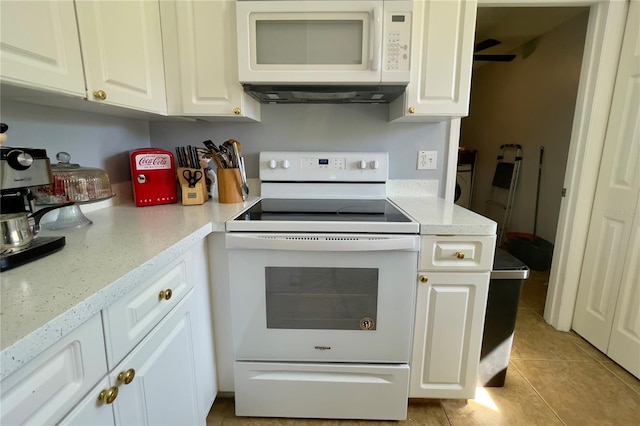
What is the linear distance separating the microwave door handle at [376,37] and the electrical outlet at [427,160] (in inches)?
26.2

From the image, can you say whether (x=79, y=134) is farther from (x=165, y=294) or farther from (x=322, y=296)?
(x=322, y=296)

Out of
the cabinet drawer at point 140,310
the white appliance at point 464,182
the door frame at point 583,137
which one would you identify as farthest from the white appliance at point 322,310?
the white appliance at point 464,182

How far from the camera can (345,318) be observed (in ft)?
4.15

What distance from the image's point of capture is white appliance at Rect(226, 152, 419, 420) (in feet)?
3.87

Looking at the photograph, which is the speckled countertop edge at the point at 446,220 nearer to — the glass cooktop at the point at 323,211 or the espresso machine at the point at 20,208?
the glass cooktop at the point at 323,211

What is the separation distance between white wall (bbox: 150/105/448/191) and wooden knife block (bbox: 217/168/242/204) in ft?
0.99

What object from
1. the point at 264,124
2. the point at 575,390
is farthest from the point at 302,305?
the point at 575,390

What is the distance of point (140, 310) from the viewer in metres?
0.77

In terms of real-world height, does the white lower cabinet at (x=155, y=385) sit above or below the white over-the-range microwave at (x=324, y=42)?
below

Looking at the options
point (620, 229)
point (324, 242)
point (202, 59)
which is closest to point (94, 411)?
point (324, 242)

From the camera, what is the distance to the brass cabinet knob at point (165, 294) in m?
0.87

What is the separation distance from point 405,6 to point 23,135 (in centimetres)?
153

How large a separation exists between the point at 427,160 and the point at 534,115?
2.31 meters

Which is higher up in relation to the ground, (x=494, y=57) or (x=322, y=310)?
(x=494, y=57)
